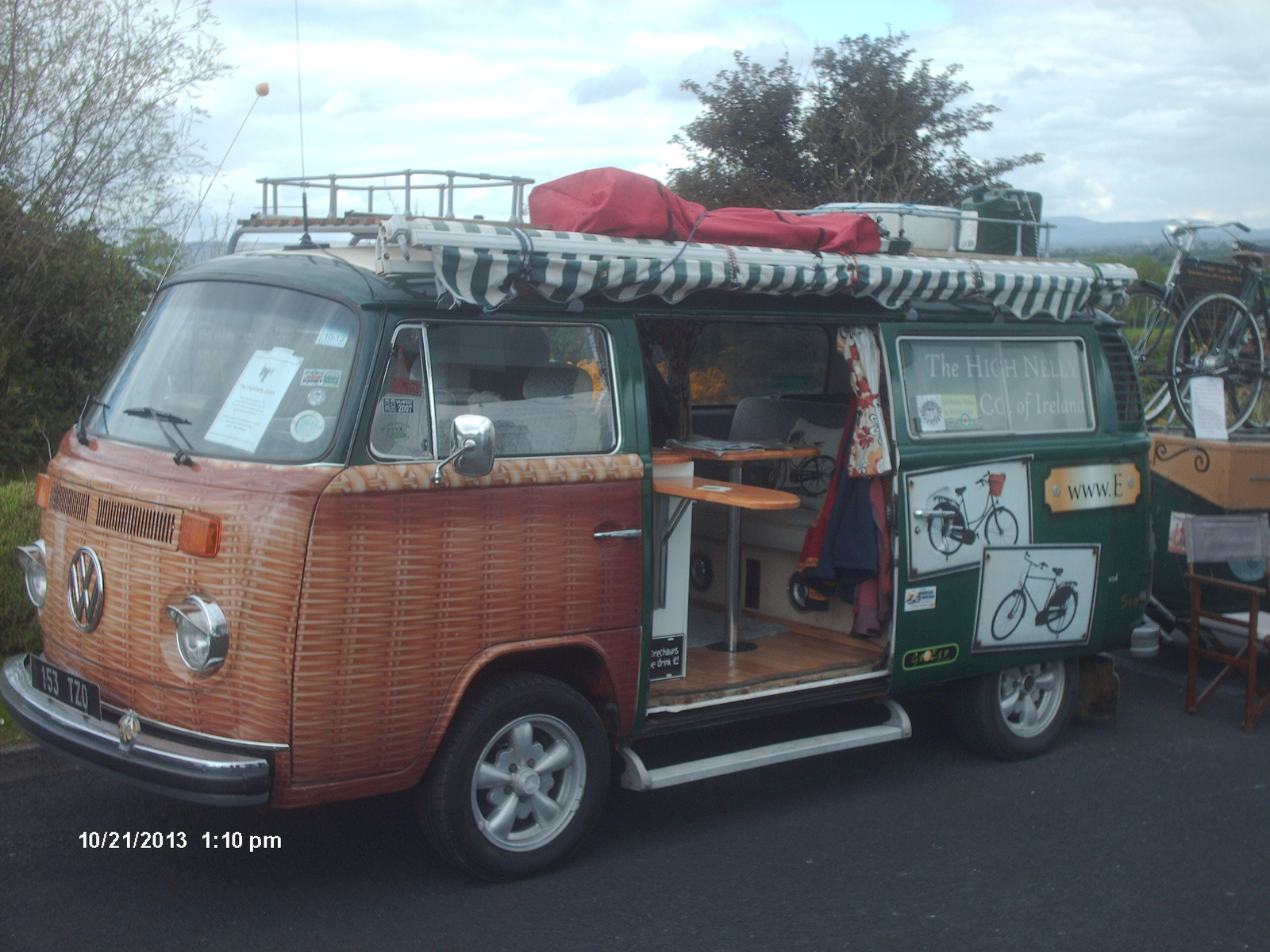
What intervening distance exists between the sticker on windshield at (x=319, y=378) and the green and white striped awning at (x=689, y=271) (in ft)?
1.29

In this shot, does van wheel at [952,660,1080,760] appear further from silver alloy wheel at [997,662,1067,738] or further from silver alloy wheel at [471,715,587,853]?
silver alloy wheel at [471,715,587,853]

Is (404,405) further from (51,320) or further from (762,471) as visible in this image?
(51,320)

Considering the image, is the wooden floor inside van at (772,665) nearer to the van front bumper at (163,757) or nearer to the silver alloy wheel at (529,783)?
the silver alloy wheel at (529,783)

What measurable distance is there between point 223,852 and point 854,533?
306 centimetres

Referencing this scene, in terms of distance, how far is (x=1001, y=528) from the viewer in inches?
233

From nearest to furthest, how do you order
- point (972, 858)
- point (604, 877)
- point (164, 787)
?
1. point (164, 787)
2. point (604, 877)
3. point (972, 858)

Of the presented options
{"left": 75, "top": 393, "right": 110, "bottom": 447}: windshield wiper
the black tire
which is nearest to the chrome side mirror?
{"left": 75, "top": 393, "right": 110, "bottom": 447}: windshield wiper

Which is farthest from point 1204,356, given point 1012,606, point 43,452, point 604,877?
point 43,452

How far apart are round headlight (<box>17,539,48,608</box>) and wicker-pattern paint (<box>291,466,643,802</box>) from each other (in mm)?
1513

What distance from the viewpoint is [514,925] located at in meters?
4.20

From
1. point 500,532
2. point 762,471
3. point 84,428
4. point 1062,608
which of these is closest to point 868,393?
point 762,471

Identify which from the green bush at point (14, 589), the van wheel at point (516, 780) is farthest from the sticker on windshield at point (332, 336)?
the green bush at point (14, 589)

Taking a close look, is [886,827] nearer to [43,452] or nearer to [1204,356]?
[1204,356]

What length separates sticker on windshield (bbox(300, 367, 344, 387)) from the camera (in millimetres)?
4086
